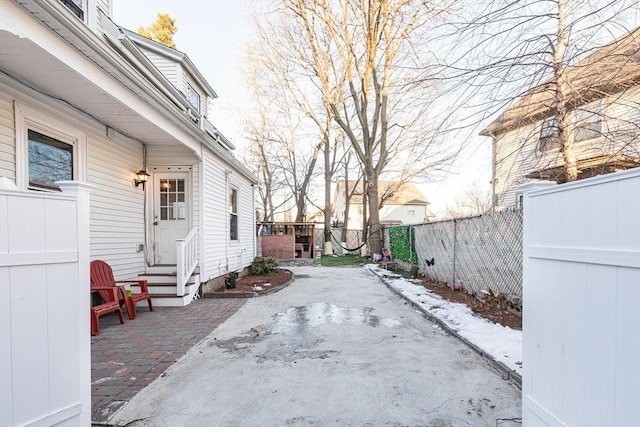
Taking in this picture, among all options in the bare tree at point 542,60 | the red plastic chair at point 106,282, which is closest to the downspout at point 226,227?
the red plastic chair at point 106,282

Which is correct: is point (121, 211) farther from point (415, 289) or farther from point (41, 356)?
point (415, 289)

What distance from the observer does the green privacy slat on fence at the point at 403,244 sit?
32.2 ft

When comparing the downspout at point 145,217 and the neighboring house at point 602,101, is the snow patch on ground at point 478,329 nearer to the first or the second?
the neighboring house at point 602,101

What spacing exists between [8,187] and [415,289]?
670 cm

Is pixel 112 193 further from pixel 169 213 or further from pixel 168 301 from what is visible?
pixel 168 301

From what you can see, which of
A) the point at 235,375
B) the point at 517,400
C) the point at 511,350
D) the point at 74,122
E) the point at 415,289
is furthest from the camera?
the point at 415,289

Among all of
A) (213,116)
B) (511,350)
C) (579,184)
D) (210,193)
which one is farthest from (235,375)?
(213,116)

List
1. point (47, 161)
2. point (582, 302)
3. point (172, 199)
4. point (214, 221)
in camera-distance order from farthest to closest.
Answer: point (214, 221) < point (172, 199) < point (47, 161) < point (582, 302)

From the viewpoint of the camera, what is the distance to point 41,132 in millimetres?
4258

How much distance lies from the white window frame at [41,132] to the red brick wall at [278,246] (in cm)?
970

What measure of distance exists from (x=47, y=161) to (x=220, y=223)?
3674 mm

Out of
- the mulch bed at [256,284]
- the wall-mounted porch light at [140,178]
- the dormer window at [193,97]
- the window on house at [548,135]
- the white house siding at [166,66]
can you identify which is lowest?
the mulch bed at [256,284]

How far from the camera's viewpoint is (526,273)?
6.68ft

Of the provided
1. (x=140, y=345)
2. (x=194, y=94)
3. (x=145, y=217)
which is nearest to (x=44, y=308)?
(x=140, y=345)
